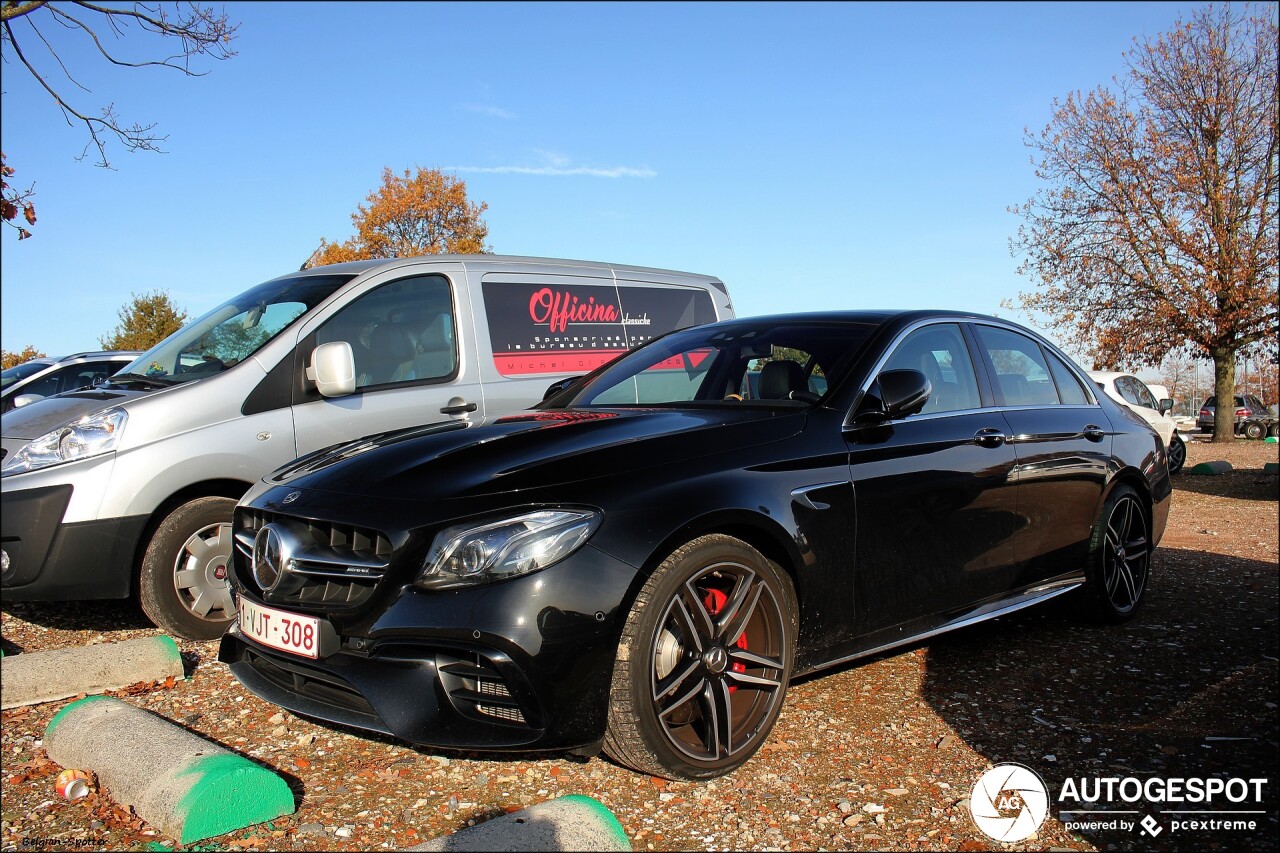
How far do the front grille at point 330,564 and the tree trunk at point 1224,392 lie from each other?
2728cm

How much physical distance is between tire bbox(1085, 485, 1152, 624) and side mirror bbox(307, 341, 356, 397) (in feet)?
12.9

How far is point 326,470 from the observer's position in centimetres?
344

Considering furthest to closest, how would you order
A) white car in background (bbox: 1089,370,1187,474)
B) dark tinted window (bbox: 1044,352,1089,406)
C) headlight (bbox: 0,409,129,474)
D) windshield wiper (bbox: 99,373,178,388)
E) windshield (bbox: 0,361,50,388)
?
1. white car in background (bbox: 1089,370,1187,474)
2. windshield (bbox: 0,361,50,388)
3. windshield wiper (bbox: 99,373,178,388)
4. dark tinted window (bbox: 1044,352,1089,406)
5. headlight (bbox: 0,409,129,474)

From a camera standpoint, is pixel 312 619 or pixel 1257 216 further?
pixel 1257 216

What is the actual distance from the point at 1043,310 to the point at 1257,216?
534 centimetres

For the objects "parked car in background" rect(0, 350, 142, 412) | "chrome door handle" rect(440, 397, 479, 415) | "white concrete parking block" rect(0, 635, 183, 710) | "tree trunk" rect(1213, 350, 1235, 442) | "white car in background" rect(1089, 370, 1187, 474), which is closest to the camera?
"white concrete parking block" rect(0, 635, 183, 710)

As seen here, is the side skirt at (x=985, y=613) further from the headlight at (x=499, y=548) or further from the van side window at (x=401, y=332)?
the van side window at (x=401, y=332)

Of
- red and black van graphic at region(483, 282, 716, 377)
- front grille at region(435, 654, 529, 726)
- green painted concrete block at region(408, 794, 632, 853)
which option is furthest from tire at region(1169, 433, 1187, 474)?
green painted concrete block at region(408, 794, 632, 853)

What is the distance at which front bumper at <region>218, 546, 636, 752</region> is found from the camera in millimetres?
2777

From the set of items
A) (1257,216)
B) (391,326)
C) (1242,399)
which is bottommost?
(1242,399)

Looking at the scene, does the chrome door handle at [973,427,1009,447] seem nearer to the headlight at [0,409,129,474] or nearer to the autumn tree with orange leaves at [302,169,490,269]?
the headlight at [0,409,129,474]

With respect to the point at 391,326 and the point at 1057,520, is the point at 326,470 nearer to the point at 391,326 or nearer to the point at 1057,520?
the point at 391,326

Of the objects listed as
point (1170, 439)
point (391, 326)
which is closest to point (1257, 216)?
point (1170, 439)

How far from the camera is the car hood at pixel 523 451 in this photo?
3.05 meters
